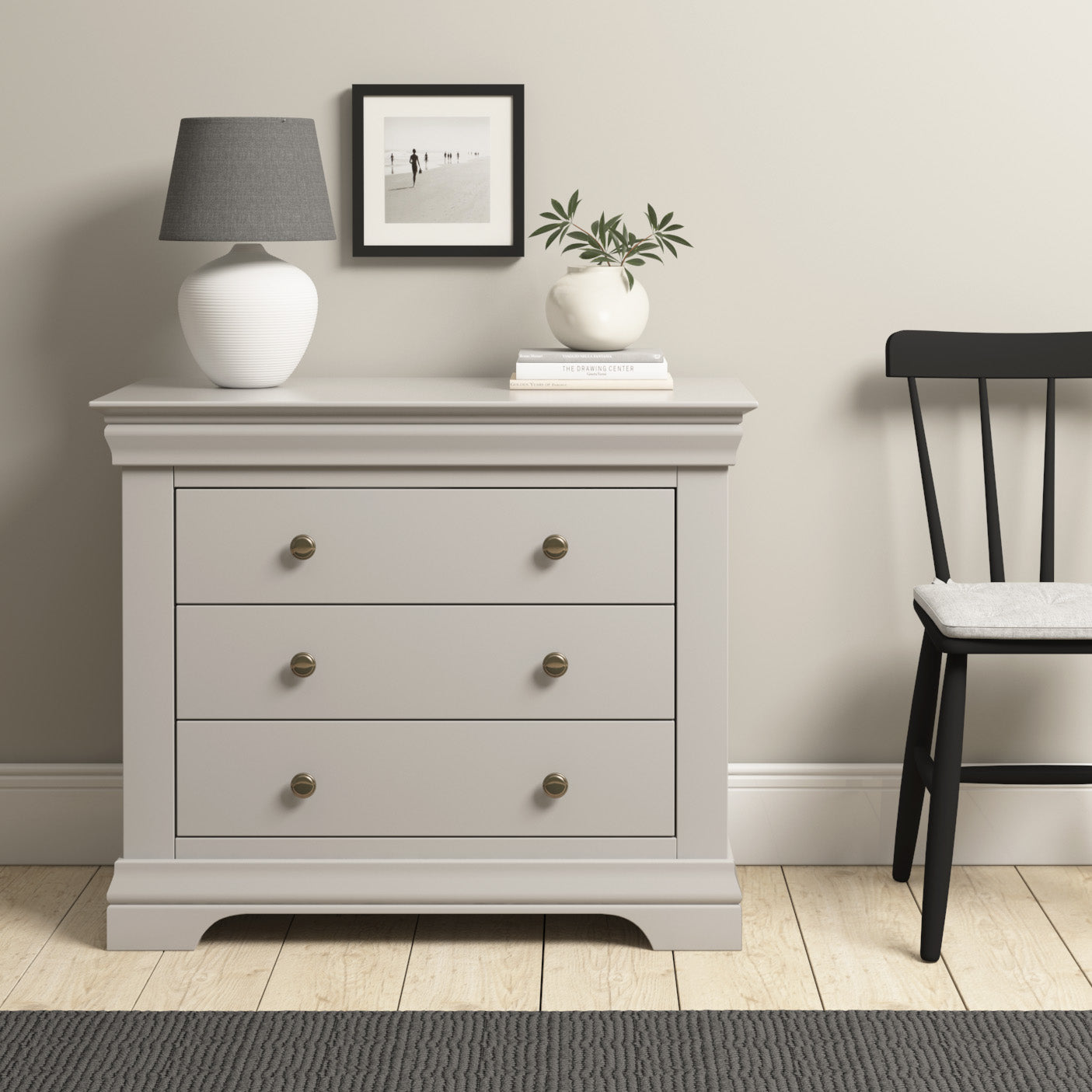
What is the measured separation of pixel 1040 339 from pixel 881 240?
0.34m

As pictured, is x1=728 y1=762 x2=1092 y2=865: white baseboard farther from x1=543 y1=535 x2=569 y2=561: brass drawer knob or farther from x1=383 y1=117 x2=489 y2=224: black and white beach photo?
x1=383 y1=117 x2=489 y2=224: black and white beach photo

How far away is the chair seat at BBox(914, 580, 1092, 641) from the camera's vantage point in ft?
6.59

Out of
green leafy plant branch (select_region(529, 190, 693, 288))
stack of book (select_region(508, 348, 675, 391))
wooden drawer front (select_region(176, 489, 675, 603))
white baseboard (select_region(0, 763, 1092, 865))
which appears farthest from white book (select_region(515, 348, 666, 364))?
white baseboard (select_region(0, 763, 1092, 865))

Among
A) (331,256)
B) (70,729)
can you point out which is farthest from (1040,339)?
(70,729)

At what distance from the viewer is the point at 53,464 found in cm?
248

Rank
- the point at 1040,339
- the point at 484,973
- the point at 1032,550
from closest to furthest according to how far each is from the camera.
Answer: the point at 484,973 → the point at 1040,339 → the point at 1032,550

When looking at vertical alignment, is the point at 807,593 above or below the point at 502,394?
below

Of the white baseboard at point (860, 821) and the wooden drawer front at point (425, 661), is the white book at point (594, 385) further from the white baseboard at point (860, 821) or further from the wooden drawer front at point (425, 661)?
the white baseboard at point (860, 821)

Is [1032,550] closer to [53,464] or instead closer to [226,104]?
[226,104]

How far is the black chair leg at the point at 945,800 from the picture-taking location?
2080mm

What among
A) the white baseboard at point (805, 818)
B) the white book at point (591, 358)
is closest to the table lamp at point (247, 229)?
the white book at point (591, 358)

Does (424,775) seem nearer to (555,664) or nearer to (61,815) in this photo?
(555,664)

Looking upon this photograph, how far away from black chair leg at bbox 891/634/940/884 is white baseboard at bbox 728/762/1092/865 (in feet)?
0.26

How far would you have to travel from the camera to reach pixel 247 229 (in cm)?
205
